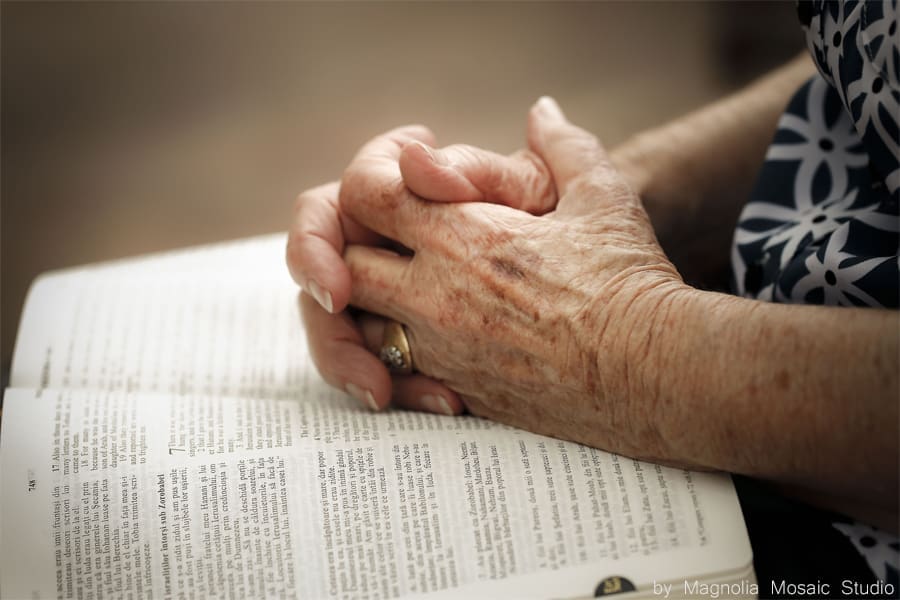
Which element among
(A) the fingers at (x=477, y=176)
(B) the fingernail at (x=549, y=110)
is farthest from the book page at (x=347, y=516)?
(B) the fingernail at (x=549, y=110)

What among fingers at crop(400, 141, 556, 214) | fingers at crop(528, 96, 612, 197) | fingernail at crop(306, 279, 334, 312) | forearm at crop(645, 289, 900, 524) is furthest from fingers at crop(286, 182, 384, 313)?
forearm at crop(645, 289, 900, 524)

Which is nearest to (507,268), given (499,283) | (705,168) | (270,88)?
(499,283)

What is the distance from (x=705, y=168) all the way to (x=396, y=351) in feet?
1.62

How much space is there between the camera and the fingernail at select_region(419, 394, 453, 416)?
0.79m

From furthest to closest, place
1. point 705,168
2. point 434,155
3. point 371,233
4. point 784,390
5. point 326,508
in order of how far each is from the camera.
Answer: point 705,168
point 371,233
point 434,155
point 326,508
point 784,390

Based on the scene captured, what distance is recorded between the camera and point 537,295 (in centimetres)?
71

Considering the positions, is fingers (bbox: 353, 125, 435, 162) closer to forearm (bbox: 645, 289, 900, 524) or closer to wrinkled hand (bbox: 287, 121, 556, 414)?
wrinkled hand (bbox: 287, 121, 556, 414)

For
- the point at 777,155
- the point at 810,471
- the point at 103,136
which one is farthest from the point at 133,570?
the point at 103,136

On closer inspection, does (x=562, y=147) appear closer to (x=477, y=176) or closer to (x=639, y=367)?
(x=477, y=176)

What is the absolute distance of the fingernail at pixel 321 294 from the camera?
2.63 ft

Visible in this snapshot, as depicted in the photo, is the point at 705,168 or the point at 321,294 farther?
the point at 705,168

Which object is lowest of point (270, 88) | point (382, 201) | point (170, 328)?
point (170, 328)

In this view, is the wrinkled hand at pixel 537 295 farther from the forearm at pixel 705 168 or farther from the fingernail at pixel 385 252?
the forearm at pixel 705 168

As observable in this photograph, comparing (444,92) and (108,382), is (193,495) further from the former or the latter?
(444,92)
